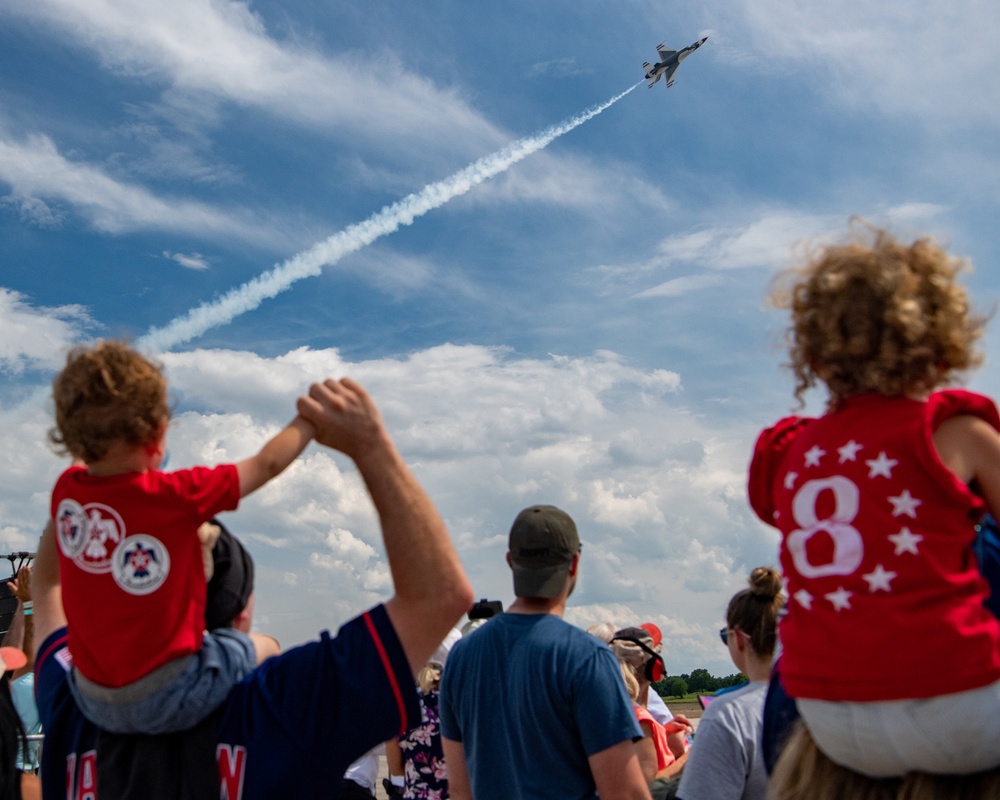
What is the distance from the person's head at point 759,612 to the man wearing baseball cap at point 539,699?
2.18ft

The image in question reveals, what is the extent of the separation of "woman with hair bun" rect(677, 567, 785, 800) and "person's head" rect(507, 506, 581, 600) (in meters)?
0.85

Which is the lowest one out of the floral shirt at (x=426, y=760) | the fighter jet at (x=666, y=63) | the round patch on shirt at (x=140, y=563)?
the floral shirt at (x=426, y=760)

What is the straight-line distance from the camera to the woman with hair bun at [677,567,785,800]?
14.2 feet

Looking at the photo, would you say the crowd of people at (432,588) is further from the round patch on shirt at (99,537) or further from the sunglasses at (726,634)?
the sunglasses at (726,634)

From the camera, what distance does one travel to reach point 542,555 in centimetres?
475

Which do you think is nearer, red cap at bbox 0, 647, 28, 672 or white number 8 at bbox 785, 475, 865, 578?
white number 8 at bbox 785, 475, 865, 578

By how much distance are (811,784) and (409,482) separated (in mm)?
1334

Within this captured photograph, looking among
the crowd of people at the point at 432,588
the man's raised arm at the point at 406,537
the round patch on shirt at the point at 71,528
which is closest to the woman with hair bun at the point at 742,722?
the crowd of people at the point at 432,588

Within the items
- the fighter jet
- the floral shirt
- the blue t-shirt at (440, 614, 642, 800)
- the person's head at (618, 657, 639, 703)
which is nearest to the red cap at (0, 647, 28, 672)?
the blue t-shirt at (440, 614, 642, 800)

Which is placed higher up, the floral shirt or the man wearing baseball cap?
the man wearing baseball cap

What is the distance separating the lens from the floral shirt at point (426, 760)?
684 centimetres

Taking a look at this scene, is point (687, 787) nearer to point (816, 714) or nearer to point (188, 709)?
point (816, 714)

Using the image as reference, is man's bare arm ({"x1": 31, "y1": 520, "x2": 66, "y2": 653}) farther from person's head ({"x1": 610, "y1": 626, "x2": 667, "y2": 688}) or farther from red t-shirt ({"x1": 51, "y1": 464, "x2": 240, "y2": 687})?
person's head ({"x1": 610, "y1": 626, "x2": 667, "y2": 688})

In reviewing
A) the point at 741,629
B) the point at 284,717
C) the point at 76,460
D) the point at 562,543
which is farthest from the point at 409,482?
the point at 741,629
